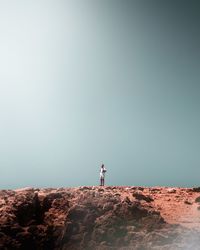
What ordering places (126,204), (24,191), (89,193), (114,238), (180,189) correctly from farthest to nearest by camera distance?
(180,189) → (24,191) → (89,193) → (126,204) → (114,238)

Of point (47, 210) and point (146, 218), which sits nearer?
point (146, 218)

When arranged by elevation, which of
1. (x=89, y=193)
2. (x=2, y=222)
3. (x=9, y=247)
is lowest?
(x=9, y=247)

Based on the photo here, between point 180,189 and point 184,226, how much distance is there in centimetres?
977

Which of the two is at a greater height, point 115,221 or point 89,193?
point 89,193

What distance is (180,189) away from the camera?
29.8 meters

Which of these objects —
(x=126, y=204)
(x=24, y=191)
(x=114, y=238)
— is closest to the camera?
(x=114, y=238)

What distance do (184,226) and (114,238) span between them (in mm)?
3943

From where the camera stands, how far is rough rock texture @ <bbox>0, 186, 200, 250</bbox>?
19.5 m

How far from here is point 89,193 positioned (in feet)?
77.5

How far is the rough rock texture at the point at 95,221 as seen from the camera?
19466mm

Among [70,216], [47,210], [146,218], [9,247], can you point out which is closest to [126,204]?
[146,218]

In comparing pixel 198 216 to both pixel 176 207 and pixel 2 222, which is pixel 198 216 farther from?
pixel 2 222

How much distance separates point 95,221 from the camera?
2133cm

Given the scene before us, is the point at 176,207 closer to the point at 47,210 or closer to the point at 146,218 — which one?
the point at 146,218
